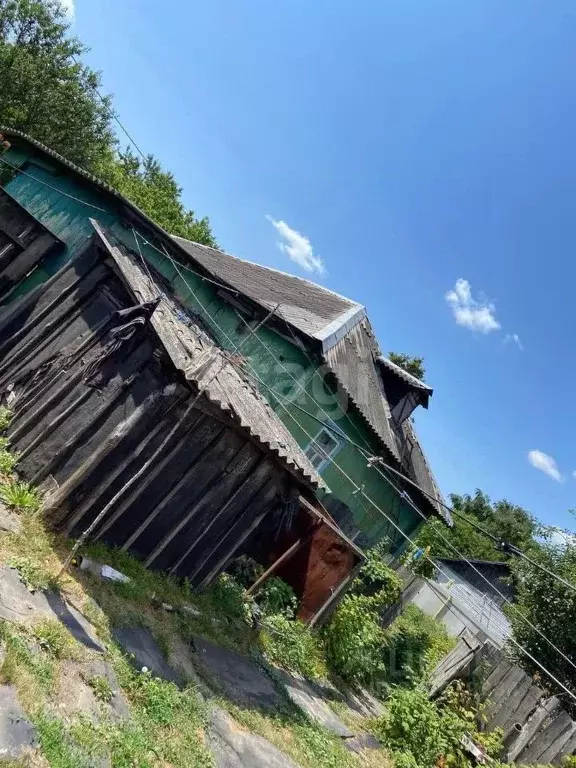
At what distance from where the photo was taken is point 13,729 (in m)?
3.94

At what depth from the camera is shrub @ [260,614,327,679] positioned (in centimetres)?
964

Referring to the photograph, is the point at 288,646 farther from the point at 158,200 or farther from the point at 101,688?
the point at 158,200

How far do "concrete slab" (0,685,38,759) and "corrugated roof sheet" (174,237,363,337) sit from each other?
10012 millimetres

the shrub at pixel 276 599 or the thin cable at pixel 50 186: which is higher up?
the thin cable at pixel 50 186

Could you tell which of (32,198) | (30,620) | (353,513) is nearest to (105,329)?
(30,620)

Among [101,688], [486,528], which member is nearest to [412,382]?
[101,688]

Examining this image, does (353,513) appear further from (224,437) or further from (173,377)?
(173,377)

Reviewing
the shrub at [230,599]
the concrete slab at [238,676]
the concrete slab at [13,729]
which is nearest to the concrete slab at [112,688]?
the concrete slab at [13,729]

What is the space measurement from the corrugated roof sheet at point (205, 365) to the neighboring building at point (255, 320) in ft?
3.68

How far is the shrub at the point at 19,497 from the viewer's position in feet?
24.1

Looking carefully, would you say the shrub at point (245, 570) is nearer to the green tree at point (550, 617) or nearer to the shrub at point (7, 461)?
the shrub at point (7, 461)

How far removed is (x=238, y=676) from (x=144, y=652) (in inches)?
79.1

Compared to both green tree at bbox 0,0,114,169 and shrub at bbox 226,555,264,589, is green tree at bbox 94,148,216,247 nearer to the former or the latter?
green tree at bbox 0,0,114,169

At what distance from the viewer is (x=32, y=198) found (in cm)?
1398
